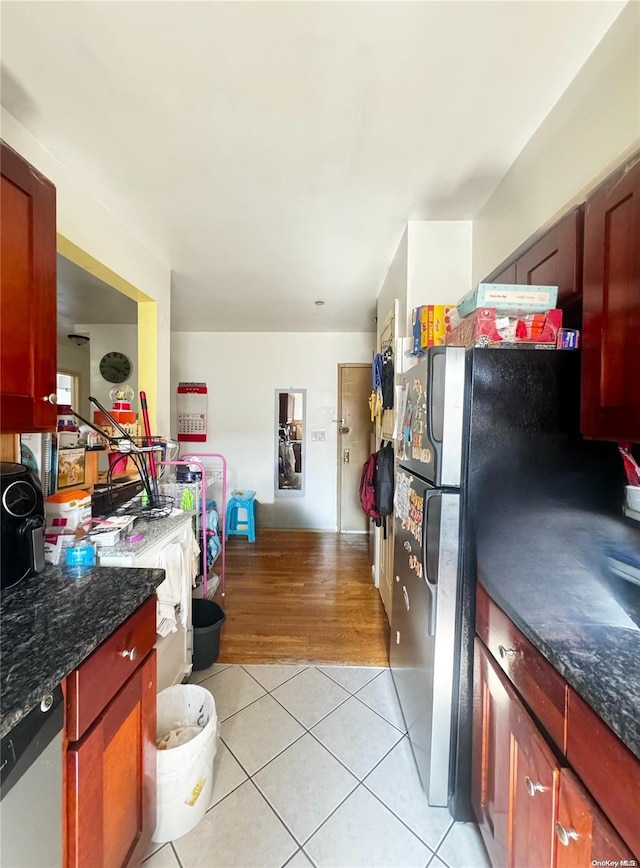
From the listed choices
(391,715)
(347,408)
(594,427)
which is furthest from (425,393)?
(347,408)

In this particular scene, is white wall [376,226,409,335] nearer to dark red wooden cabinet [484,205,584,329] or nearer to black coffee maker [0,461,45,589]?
dark red wooden cabinet [484,205,584,329]

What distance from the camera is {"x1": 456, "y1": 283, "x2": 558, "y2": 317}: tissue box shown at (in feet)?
3.49

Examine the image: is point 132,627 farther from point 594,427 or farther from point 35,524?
point 594,427

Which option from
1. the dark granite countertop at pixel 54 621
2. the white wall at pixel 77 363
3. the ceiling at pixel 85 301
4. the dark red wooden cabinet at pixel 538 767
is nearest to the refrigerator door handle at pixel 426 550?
the dark red wooden cabinet at pixel 538 767

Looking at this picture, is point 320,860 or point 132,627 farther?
point 320,860

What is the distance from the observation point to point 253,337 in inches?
167

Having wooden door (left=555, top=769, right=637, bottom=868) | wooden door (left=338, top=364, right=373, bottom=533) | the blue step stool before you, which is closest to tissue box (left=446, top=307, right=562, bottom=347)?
wooden door (left=555, top=769, right=637, bottom=868)

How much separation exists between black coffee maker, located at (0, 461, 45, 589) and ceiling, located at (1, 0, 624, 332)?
128cm

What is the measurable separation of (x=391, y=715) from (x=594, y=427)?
1569mm

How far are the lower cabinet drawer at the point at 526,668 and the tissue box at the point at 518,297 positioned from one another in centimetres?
91

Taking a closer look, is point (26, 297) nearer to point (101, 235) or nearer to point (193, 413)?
point (101, 235)

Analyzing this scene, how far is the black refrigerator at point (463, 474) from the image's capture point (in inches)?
42.0

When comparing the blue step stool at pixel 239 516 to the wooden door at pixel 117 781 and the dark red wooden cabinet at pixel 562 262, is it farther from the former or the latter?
the dark red wooden cabinet at pixel 562 262

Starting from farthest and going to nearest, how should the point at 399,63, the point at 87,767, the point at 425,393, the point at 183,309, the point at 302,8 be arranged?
the point at 183,309
the point at 425,393
the point at 399,63
the point at 302,8
the point at 87,767
